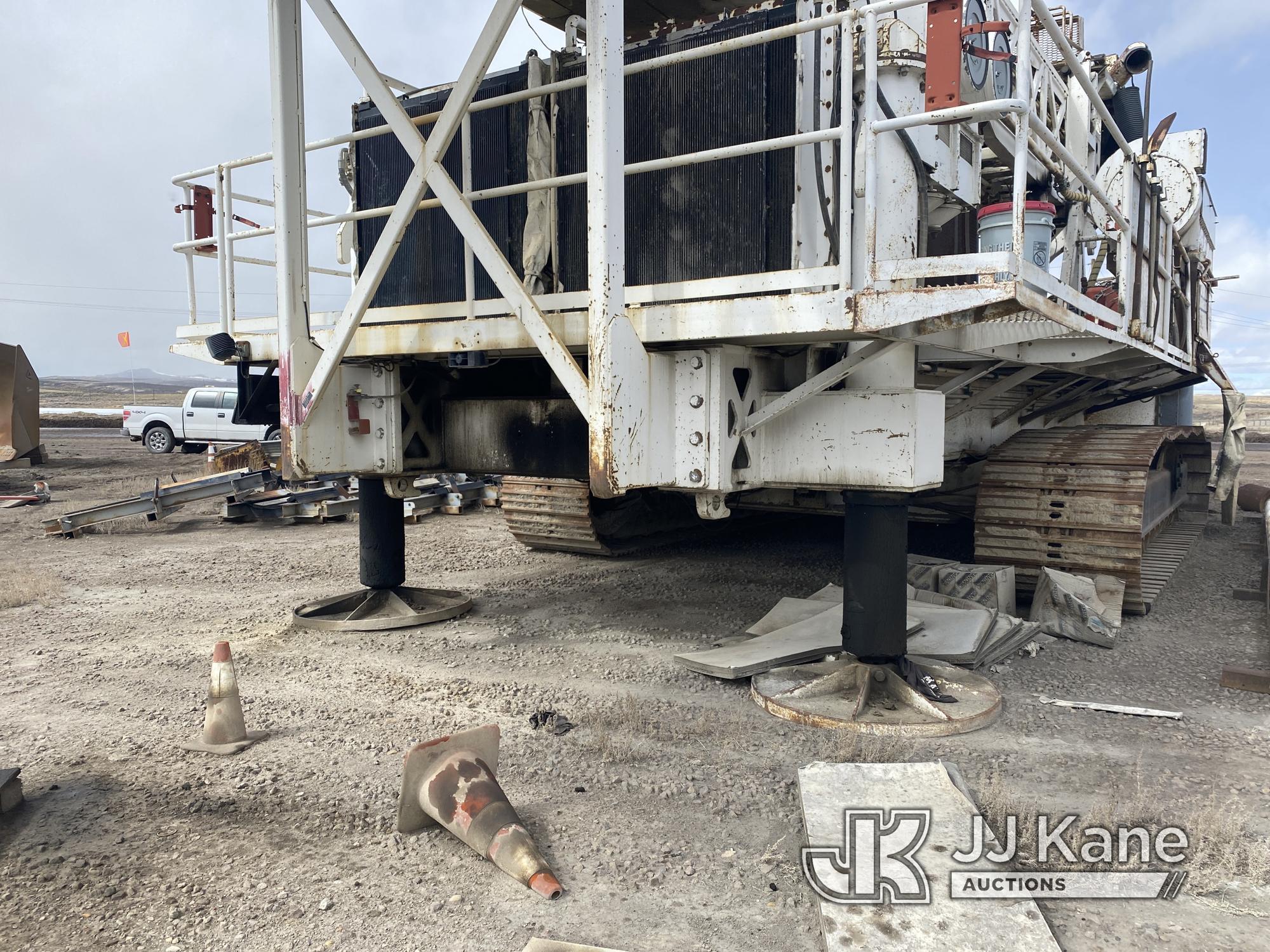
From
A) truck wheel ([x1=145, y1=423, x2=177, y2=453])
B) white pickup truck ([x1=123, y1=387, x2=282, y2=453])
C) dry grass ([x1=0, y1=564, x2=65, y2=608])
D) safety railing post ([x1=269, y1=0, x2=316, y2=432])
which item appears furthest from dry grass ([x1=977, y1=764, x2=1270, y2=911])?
truck wheel ([x1=145, y1=423, x2=177, y2=453])

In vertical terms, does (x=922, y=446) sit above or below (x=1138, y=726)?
above

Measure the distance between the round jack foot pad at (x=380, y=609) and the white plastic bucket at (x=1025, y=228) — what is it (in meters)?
3.76

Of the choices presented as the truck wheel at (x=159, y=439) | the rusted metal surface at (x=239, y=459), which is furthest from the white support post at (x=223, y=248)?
the truck wheel at (x=159, y=439)

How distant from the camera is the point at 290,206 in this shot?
14.7 feet

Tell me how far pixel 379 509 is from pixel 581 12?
3068 mm

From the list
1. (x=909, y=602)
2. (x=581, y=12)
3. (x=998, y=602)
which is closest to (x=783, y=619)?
(x=909, y=602)

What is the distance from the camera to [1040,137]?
11.6ft

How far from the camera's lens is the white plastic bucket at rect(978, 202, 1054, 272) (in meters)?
3.94

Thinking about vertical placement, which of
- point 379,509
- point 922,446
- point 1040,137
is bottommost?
point 379,509

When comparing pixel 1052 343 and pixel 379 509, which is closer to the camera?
pixel 1052 343

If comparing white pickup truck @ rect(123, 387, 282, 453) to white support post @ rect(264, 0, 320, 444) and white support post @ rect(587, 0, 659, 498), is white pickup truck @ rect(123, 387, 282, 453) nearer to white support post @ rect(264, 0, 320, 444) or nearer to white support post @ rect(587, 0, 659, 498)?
white support post @ rect(264, 0, 320, 444)

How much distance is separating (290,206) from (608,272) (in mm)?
1910

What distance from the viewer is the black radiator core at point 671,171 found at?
412cm

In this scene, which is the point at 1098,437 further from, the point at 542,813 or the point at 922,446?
the point at 542,813
